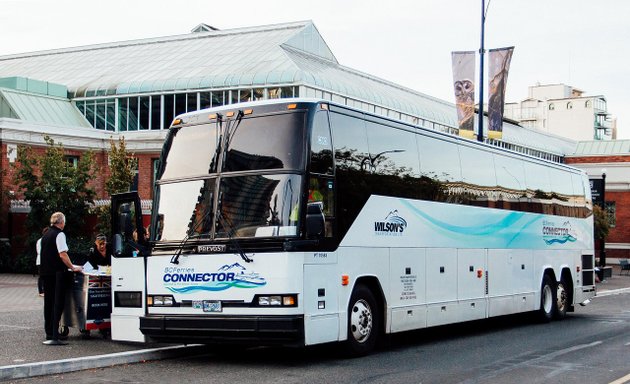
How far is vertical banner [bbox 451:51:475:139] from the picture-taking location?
25531 mm

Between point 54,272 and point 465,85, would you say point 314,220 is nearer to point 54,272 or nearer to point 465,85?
point 54,272

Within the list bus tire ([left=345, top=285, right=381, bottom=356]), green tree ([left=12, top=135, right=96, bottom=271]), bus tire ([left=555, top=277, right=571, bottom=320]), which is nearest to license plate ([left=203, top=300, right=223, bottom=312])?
bus tire ([left=345, top=285, right=381, bottom=356])

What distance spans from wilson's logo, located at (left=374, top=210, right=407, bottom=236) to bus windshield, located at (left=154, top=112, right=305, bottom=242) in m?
2.36

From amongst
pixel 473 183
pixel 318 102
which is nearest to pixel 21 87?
pixel 473 183

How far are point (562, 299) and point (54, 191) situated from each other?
799 inches

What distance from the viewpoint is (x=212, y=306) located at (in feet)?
38.4

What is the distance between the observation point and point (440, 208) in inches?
623

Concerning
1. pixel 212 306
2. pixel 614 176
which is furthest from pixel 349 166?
pixel 614 176

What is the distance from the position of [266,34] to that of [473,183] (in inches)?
1400

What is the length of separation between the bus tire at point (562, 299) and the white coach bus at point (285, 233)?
6640mm

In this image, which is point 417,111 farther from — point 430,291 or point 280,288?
point 280,288

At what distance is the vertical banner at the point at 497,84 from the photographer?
25.5 m

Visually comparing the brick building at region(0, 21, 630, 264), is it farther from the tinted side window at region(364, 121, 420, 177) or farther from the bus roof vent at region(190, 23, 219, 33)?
the tinted side window at region(364, 121, 420, 177)

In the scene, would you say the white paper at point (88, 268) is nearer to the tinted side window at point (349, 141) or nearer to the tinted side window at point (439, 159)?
Answer: the tinted side window at point (349, 141)
